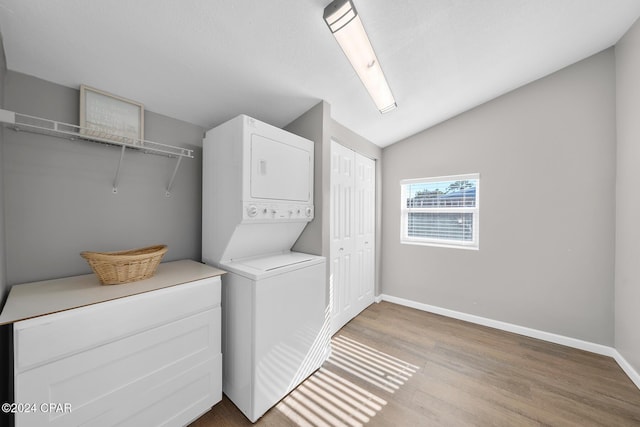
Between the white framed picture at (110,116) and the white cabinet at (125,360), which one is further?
the white framed picture at (110,116)

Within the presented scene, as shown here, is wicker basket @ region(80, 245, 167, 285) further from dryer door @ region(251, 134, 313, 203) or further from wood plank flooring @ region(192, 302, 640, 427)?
wood plank flooring @ region(192, 302, 640, 427)

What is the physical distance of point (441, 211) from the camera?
3.07 metres

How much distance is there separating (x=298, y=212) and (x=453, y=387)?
184 centimetres

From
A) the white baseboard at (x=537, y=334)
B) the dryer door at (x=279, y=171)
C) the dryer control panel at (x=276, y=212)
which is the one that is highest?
the dryer door at (x=279, y=171)

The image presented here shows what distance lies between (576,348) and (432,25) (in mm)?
3261

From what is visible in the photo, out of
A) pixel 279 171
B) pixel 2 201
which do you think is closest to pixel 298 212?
pixel 279 171

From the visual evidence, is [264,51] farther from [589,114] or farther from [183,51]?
[589,114]

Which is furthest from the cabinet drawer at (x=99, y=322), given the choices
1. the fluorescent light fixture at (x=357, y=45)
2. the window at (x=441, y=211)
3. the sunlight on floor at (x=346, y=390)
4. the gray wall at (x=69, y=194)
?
the window at (x=441, y=211)

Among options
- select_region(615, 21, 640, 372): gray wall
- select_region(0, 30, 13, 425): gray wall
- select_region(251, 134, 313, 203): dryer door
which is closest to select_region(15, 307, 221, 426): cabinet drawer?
select_region(0, 30, 13, 425): gray wall

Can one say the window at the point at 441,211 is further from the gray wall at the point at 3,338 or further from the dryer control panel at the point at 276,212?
the gray wall at the point at 3,338

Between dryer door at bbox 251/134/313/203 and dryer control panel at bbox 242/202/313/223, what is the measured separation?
0.19 ft

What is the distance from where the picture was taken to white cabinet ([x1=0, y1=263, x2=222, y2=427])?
0.92m

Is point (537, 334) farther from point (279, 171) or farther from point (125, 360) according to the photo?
point (125, 360)

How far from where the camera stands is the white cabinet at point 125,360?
0.92 meters
